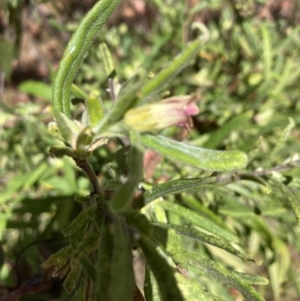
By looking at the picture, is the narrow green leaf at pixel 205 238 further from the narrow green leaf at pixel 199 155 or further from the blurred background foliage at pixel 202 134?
the blurred background foliage at pixel 202 134

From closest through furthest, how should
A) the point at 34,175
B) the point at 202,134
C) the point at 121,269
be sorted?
the point at 121,269 → the point at 34,175 → the point at 202,134

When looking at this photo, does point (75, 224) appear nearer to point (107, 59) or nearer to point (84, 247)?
point (84, 247)

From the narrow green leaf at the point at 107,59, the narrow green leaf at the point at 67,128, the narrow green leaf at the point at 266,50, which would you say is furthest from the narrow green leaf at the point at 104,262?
the narrow green leaf at the point at 266,50

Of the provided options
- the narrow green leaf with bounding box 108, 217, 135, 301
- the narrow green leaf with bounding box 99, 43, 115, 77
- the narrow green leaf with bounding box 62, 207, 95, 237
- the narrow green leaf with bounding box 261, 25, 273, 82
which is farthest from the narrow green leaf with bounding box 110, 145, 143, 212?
the narrow green leaf with bounding box 261, 25, 273, 82

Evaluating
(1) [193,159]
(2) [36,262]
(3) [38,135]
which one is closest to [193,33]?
(3) [38,135]

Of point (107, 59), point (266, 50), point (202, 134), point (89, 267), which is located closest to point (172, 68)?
point (89, 267)

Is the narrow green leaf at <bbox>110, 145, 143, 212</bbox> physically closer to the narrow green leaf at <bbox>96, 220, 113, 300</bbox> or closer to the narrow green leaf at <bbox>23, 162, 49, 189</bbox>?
the narrow green leaf at <bbox>96, 220, 113, 300</bbox>
